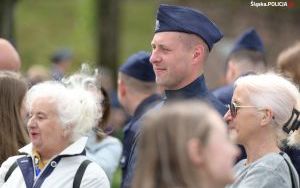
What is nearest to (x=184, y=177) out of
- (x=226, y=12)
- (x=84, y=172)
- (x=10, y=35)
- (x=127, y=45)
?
(x=84, y=172)

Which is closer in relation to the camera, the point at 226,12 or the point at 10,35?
the point at 10,35

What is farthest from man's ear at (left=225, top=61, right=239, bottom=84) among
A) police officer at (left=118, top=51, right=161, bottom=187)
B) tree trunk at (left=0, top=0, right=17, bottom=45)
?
tree trunk at (left=0, top=0, right=17, bottom=45)

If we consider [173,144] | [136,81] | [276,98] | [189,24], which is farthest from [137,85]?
[173,144]

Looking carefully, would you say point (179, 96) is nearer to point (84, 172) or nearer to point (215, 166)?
point (84, 172)

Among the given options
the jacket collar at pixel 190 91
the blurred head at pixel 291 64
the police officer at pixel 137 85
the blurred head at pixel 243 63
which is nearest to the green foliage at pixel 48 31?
the blurred head at pixel 243 63

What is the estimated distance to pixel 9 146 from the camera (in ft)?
21.9

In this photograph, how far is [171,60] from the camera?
615 centimetres

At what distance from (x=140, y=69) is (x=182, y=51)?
2238 mm

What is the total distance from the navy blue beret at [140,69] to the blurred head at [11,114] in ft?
5.47

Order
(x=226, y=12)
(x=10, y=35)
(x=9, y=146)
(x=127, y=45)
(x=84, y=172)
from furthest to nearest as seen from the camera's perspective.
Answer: (x=127, y=45) < (x=226, y=12) < (x=10, y=35) < (x=9, y=146) < (x=84, y=172)

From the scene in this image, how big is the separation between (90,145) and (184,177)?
4042 millimetres

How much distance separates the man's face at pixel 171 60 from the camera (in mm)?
6109

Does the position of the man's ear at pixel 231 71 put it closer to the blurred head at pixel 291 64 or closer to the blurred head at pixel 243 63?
the blurred head at pixel 243 63

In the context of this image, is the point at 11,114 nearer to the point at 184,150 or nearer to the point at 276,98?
the point at 276,98
